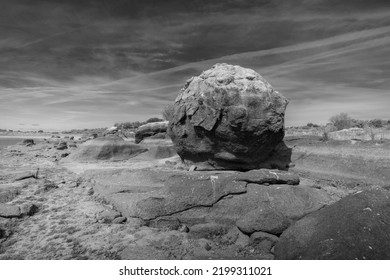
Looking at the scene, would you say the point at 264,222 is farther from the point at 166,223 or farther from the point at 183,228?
the point at 166,223

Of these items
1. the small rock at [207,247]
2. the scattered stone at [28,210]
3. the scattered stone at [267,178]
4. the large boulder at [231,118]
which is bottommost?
the small rock at [207,247]

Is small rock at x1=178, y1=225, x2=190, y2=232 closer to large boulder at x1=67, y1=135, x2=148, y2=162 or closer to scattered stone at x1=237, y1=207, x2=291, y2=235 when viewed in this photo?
scattered stone at x1=237, y1=207, x2=291, y2=235

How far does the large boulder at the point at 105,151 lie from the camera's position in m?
15.7

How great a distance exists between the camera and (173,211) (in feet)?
20.8

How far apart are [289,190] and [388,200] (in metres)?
2.00

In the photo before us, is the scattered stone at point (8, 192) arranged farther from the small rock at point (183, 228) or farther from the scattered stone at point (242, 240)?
the scattered stone at point (242, 240)

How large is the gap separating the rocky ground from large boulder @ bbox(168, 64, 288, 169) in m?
1.91

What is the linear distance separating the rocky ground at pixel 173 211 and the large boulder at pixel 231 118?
6.27 feet

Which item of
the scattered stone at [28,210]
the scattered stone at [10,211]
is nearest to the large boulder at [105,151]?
the scattered stone at [28,210]

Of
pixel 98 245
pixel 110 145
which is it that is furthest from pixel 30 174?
pixel 98 245

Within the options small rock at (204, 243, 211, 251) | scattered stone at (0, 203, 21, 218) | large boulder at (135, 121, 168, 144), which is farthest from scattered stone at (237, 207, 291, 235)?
large boulder at (135, 121, 168, 144)

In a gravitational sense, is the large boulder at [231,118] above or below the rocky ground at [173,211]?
above

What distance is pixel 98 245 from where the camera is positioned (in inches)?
203

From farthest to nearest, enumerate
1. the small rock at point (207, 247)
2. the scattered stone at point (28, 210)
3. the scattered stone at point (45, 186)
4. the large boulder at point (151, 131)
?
the large boulder at point (151, 131) → the scattered stone at point (45, 186) → the scattered stone at point (28, 210) → the small rock at point (207, 247)
